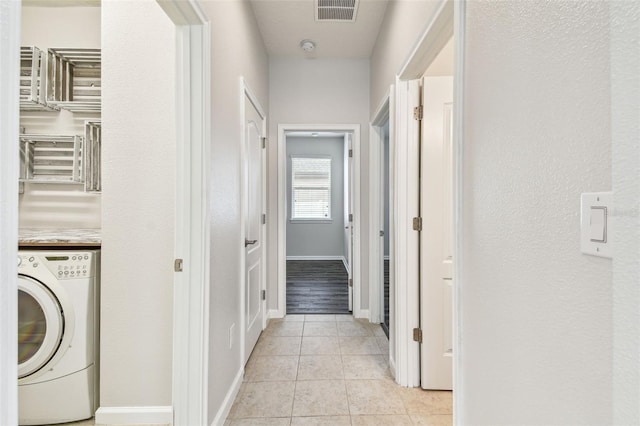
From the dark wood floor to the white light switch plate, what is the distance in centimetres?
318

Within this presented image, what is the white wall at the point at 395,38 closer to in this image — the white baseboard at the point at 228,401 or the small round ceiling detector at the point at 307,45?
the small round ceiling detector at the point at 307,45

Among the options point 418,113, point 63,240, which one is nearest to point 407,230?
point 418,113

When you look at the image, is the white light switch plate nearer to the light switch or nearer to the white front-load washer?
the light switch

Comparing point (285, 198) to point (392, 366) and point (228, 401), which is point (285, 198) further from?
point (228, 401)

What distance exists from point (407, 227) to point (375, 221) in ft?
4.33

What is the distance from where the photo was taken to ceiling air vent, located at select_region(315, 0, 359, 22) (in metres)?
2.50

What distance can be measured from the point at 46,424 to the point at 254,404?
3.57ft

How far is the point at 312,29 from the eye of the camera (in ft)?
9.54

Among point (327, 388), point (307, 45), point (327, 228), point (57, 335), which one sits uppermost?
point (307, 45)

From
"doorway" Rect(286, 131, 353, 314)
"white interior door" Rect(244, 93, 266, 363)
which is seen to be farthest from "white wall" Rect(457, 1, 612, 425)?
"doorway" Rect(286, 131, 353, 314)

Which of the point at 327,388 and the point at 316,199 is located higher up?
the point at 316,199

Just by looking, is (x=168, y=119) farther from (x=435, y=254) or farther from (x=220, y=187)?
(x=435, y=254)

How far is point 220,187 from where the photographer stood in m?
1.77

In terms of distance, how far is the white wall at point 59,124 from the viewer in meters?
2.18
